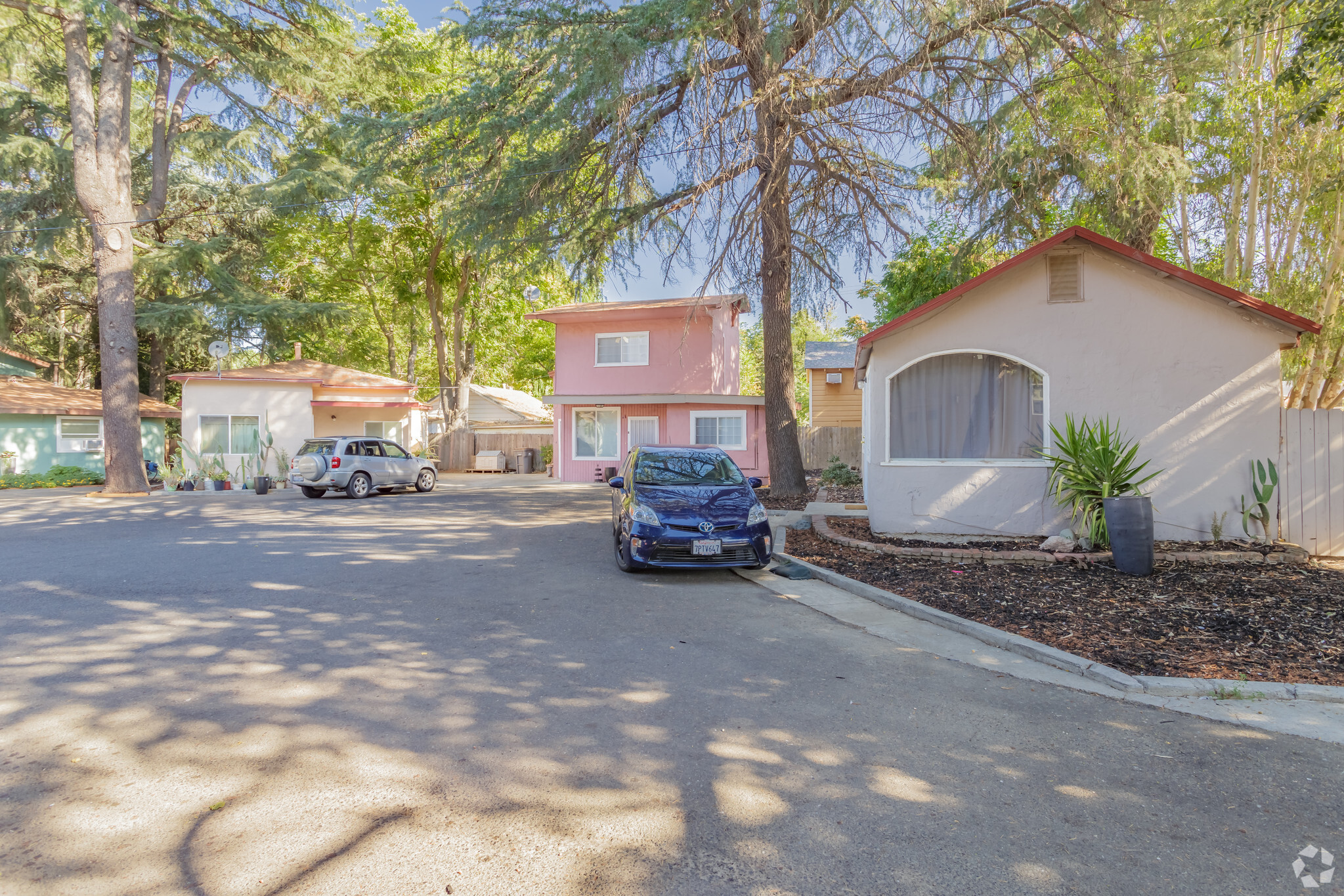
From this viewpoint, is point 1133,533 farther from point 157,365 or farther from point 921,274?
point 157,365

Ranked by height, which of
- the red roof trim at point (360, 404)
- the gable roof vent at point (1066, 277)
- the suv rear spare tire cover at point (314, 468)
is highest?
the gable roof vent at point (1066, 277)

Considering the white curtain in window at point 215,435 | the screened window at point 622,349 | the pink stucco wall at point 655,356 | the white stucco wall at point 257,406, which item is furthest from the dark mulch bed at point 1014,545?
the white curtain in window at point 215,435

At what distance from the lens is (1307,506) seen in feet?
28.6

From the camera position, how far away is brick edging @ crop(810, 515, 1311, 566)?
8.10 metres

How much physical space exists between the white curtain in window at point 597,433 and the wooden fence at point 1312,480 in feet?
56.9

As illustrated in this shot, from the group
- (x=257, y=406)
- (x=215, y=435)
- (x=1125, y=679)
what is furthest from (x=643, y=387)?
(x=1125, y=679)

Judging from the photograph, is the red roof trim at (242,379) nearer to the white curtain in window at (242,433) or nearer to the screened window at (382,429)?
the white curtain in window at (242,433)

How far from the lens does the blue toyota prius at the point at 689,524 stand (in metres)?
7.88

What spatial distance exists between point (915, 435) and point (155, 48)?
76.3 feet

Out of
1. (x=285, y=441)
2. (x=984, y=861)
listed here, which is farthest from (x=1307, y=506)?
(x=285, y=441)

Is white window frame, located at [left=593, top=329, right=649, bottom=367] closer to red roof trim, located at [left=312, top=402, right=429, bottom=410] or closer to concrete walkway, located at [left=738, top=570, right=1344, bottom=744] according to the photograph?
red roof trim, located at [left=312, top=402, right=429, bottom=410]

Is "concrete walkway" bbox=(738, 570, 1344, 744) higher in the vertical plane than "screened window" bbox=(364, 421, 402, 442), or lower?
lower

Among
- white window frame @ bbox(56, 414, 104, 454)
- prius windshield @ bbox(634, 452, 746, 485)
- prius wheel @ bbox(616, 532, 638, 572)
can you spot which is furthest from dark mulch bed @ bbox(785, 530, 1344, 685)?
white window frame @ bbox(56, 414, 104, 454)

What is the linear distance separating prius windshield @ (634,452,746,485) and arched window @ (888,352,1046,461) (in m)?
2.64
